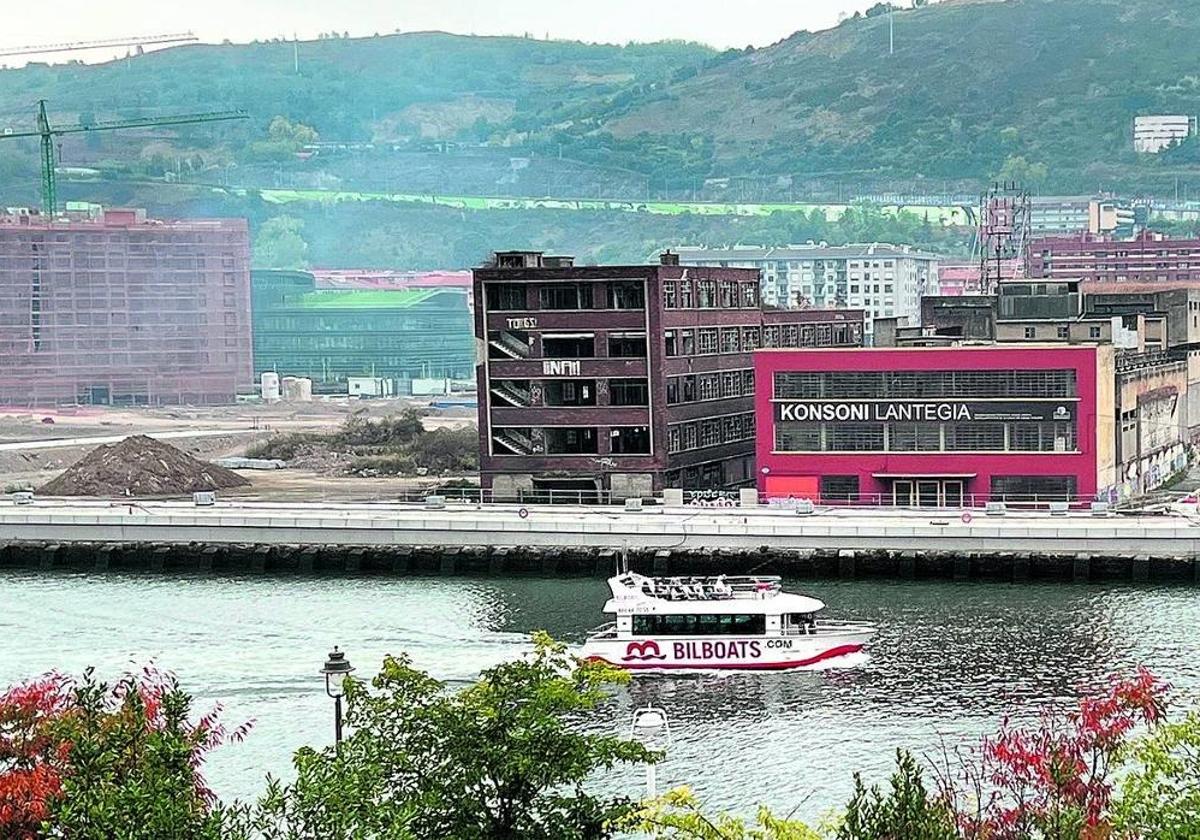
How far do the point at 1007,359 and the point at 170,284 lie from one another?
8191cm

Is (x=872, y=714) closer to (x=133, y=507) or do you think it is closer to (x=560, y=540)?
(x=560, y=540)

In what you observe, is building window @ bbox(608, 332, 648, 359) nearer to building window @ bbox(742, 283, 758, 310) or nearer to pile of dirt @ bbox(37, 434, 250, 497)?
building window @ bbox(742, 283, 758, 310)

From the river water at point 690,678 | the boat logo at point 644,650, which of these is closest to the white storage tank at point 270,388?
the river water at point 690,678

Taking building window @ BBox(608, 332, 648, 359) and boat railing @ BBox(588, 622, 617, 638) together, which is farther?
building window @ BBox(608, 332, 648, 359)

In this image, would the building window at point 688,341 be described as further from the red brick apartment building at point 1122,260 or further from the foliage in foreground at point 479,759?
the red brick apartment building at point 1122,260

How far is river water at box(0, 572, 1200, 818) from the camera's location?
34312 mm

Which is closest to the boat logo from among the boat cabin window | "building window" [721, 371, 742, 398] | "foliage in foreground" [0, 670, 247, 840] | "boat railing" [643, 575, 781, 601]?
the boat cabin window

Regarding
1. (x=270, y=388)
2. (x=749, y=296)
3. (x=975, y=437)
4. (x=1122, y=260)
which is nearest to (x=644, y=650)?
(x=975, y=437)

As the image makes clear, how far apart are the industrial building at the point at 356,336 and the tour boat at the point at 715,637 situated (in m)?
116

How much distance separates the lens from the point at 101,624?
161 ft

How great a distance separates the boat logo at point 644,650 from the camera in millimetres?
42156

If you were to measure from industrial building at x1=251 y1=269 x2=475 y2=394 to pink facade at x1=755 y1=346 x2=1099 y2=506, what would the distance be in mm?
96410

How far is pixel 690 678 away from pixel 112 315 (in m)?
96.4

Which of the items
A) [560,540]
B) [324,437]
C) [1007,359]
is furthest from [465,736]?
[324,437]
